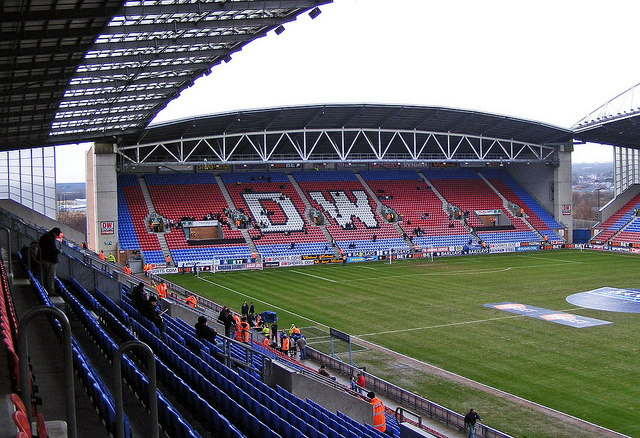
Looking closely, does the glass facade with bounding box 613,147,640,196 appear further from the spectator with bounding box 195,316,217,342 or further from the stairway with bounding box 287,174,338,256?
the spectator with bounding box 195,316,217,342

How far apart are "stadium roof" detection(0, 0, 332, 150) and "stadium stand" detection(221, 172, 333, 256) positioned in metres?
25.5

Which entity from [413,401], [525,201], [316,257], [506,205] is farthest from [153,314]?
[525,201]

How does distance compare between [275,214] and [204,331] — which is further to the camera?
[275,214]

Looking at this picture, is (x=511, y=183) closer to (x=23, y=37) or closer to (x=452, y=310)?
(x=452, y=310)

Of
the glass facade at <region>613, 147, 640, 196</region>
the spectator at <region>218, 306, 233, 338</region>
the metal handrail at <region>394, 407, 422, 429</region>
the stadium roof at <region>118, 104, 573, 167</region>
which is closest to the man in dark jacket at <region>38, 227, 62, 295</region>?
the spectator at <region>218, 306, 233, 338</region>

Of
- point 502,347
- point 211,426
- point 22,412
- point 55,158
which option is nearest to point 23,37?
point 211,426

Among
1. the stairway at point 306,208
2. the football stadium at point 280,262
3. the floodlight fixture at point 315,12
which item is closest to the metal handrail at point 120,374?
the football stadium at point 280,262

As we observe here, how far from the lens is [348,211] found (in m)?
64.2

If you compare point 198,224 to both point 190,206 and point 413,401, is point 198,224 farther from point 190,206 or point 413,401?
point 413,401

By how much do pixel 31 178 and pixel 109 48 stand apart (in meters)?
30.8

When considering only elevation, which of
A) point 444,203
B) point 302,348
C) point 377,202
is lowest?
point 302,348

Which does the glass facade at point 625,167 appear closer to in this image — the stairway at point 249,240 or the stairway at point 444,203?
the stairway at point 444,203

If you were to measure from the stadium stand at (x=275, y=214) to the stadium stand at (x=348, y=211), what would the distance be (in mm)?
1474

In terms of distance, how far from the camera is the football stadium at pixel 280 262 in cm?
1351
